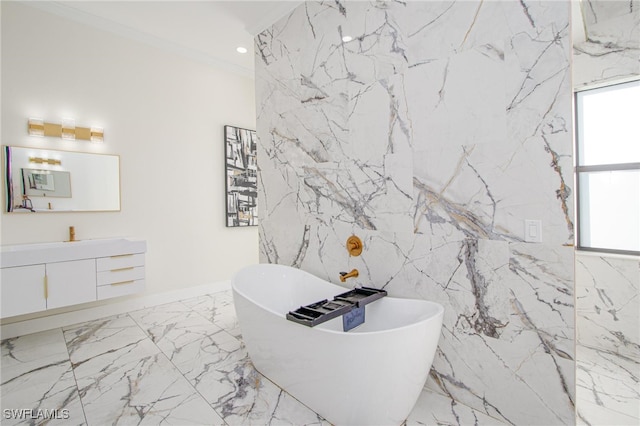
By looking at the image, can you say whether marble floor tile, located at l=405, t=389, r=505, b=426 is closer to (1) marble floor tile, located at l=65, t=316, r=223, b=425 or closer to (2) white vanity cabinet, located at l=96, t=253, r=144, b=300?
(1) marble floor tile, located at l=65, t=316, r=223, b=425

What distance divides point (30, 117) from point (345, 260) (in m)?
3.19

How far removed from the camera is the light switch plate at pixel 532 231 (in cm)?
154

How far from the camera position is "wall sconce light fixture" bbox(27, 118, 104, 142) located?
9.32 feet

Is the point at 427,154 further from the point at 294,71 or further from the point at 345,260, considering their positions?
the point at 294,71

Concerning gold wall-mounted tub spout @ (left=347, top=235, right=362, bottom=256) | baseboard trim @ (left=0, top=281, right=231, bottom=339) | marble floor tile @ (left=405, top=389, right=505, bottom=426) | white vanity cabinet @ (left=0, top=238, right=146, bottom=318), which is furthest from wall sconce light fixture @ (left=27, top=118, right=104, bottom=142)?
marble floor tile @ (left=405, top=389, right=505, bottom=426)

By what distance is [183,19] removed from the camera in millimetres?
3137

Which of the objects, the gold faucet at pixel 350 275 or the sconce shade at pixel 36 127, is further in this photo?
the sconce shade at pixel 36 127

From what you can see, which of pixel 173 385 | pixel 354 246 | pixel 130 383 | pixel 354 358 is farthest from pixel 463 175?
pixel 130 383

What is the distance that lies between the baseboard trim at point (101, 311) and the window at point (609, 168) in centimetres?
406

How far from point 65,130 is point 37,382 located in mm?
2244

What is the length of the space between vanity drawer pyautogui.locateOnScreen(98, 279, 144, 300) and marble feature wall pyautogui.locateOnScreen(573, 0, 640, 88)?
4.39 meters

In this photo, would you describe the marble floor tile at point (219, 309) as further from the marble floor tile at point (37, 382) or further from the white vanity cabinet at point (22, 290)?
the white vanity cabinet at point (22, 290)

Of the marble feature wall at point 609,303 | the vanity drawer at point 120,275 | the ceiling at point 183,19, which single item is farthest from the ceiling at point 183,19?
the vanity drawer at point 120,275

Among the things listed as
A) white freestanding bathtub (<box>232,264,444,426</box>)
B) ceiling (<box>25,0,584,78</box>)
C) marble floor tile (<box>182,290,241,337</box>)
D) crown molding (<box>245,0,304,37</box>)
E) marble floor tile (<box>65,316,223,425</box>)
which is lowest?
marble floor tile (<box>65,316,223,425</box>)
